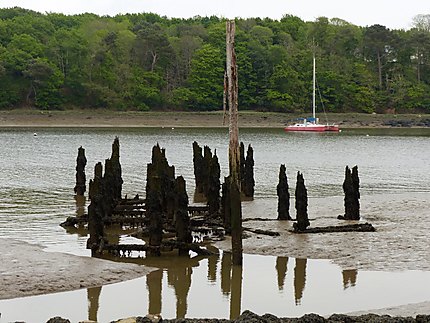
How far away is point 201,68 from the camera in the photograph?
13188cm

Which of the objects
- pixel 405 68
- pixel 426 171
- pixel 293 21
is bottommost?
pixel 426 171

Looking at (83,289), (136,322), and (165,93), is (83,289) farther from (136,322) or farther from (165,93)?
(165,93)

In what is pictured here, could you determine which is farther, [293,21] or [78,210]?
[293,21]

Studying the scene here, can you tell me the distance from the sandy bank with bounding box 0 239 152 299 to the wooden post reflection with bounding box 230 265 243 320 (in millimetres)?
1939

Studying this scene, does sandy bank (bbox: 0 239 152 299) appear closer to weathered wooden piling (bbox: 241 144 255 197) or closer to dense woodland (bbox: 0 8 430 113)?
weathered wooden piling (bbox: 241 144 255 197)

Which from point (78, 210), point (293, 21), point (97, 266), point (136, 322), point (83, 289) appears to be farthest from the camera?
point (293, 21)

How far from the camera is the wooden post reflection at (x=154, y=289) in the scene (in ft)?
51.4

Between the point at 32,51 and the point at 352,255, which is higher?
the point at 32,51

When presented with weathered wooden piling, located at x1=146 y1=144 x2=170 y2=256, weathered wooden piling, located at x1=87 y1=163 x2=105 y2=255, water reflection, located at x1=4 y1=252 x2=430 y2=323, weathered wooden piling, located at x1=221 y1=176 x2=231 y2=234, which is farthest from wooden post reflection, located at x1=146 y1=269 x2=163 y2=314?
weathered wooden piling, located at x1=221 y1=176 x2=231 y2=234

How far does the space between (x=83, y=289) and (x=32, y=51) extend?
381 ft

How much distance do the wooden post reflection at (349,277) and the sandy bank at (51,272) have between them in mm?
4293

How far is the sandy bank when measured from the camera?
16594 mm

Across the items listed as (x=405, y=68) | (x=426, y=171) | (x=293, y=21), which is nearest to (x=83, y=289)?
(x=426, y=171)

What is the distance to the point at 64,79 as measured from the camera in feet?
415
